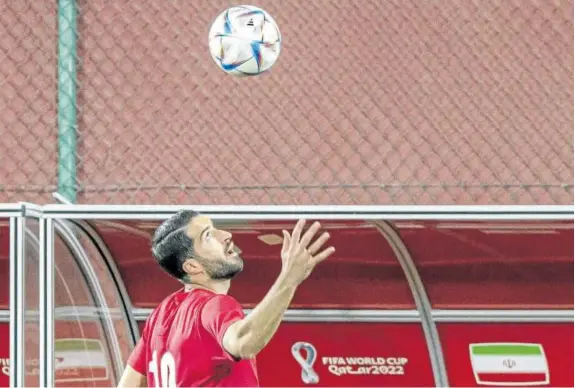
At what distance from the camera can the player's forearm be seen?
9.21 ft

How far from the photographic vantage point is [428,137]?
261 inches

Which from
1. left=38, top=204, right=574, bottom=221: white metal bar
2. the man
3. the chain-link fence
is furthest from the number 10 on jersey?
the chain-link fence

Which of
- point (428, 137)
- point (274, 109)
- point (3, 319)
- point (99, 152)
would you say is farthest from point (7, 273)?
point (428, 137)

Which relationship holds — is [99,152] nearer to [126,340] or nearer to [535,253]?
[126,340]

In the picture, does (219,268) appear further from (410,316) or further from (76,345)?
(410,316)

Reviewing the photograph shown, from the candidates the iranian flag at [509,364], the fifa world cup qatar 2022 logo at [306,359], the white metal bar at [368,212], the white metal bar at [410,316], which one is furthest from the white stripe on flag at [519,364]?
the white metal bar at [368,212]

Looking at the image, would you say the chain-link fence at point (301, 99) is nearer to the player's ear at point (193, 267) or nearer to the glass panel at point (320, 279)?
the glass panel at point (320, 279)

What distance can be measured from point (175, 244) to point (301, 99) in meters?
3.42

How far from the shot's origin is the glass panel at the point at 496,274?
182 inches

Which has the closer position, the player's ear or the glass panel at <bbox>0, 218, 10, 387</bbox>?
the player's ear

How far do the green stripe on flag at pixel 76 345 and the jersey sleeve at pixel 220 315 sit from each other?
106 cm

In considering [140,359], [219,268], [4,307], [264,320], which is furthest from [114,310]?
[264,320]

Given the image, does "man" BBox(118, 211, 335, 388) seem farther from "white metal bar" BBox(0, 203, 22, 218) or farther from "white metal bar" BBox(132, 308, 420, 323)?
"white metal bar" BBox(132, 308, 420, 323)

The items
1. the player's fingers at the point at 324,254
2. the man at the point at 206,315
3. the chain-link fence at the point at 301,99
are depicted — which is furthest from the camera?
the chain-link fence at the point at 301,99
